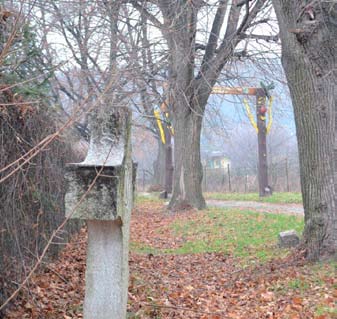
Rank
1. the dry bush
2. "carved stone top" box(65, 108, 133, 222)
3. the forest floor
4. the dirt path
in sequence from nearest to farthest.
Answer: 1. "carved stone top" box(65, 108, 133, 222)
2. the dry bush
3. the forest floor
4. the dirt path

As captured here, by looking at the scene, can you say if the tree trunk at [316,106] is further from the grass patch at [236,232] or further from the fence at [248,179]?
the fence at [248,179]

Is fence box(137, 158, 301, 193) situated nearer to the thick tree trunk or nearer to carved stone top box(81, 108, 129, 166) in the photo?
the thick tree trunk

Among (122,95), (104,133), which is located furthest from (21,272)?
(122,95)

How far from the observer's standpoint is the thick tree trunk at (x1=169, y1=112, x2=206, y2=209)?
633 inches

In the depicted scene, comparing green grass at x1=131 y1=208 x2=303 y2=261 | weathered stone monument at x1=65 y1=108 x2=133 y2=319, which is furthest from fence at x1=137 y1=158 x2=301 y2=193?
weathered stone monument at x1=65 y1=108 x2=133 y2=319

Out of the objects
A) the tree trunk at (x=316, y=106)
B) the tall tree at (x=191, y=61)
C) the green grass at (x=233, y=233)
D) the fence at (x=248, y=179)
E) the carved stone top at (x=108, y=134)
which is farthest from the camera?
the fence at (x=248, y=179)

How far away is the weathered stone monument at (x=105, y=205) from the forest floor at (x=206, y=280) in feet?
3.70

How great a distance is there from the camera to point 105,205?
3.66 metres

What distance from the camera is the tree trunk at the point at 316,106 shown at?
710 cm

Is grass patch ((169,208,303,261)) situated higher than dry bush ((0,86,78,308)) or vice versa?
dry bush ((0,86,78,308))

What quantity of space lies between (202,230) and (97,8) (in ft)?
19.6

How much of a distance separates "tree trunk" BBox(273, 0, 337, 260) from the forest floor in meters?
0.61

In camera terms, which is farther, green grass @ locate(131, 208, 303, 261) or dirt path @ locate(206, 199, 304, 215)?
dirt path @ locate(206, 199, 304, 215)

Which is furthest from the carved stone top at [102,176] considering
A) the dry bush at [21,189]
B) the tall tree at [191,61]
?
the tall tree at [191,61]
